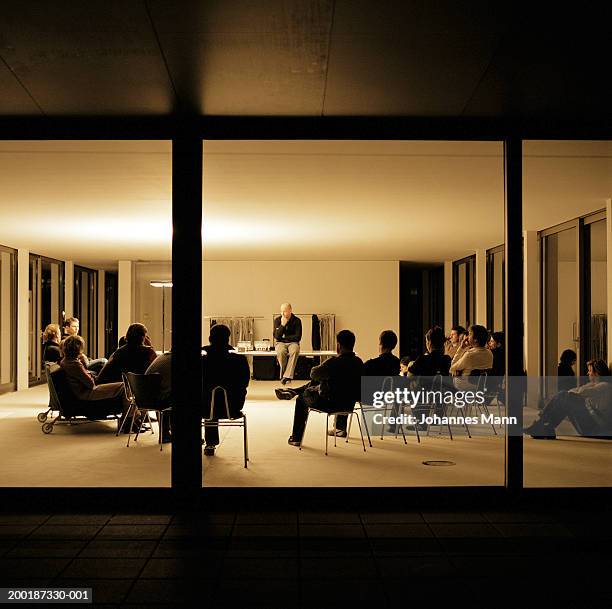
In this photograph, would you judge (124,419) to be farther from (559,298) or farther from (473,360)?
(559,298)

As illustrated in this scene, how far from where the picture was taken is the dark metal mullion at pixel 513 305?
198 inches

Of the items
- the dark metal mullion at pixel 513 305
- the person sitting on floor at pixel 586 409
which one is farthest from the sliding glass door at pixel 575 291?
the dark metal mullion at pixel 513 305

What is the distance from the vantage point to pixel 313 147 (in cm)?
631

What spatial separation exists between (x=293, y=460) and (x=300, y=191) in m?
3.12

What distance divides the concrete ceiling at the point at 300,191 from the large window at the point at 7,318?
0.58 metres

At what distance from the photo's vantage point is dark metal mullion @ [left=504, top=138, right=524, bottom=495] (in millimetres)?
5027

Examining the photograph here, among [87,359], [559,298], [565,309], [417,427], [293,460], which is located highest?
[559,298]

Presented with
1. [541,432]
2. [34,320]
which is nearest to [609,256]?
[541,432]

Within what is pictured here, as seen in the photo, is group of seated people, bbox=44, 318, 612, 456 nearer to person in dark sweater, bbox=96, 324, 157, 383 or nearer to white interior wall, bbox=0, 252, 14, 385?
person in dark sweater, bbox=96, 324, 157, 383

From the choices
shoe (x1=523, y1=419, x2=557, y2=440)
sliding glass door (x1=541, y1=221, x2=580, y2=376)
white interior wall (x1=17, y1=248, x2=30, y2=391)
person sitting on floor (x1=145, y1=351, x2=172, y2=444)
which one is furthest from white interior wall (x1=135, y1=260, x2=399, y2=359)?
person sitting on floor (x1=145, y1=351, x2=172, y2=444)

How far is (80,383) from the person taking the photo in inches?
316

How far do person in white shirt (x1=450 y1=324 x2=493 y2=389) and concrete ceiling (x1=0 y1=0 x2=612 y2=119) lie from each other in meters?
3.62

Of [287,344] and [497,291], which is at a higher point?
[497,291]
